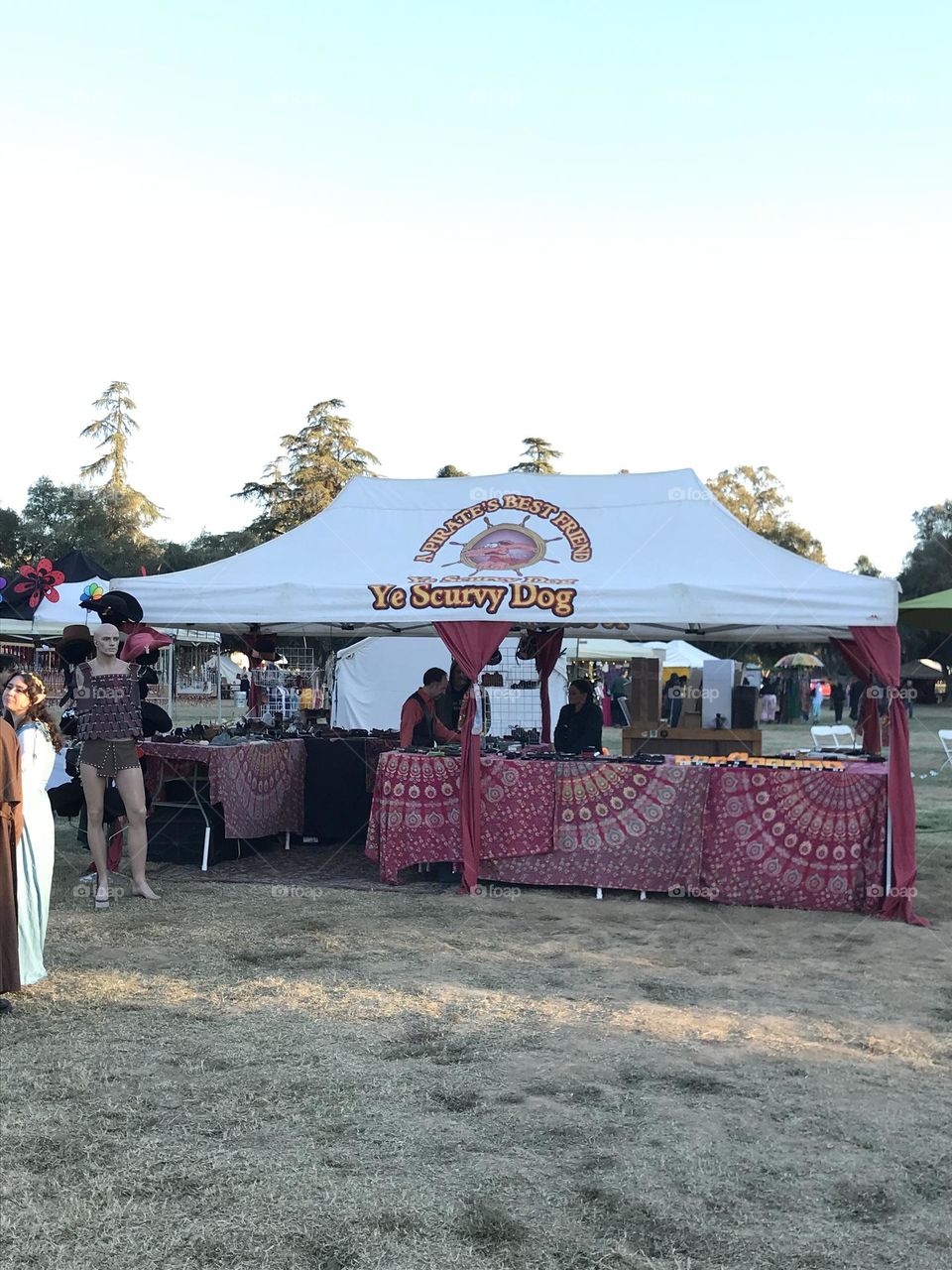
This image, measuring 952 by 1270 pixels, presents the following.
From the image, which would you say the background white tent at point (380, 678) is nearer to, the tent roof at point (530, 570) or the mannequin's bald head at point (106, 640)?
the tent roof at point (530, 570)

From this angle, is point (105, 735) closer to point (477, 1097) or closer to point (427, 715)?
point (427, 715)

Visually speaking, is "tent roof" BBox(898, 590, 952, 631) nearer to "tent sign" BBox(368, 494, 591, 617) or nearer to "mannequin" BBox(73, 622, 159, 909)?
"tent sign" BBox(368, 494, 591, 617)

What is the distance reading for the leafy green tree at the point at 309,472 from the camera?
3869 cm

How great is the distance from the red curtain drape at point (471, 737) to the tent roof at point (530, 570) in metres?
0.11

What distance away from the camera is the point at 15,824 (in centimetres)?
489

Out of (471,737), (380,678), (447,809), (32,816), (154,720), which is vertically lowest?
(447,809)

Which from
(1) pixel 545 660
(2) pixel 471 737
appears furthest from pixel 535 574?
(1) pixel 545 660

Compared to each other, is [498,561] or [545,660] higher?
[498,561]

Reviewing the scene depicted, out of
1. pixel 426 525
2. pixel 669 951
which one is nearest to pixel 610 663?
pixel 426 525

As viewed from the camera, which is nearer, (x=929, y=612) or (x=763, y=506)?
(x=929, y=612)

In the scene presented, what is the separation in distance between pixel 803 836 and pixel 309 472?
111 feet

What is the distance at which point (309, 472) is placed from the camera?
129 feet

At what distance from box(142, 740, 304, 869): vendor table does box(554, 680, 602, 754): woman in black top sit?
2347 mm

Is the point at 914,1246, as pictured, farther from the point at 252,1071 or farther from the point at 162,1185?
the point at 252,1071
